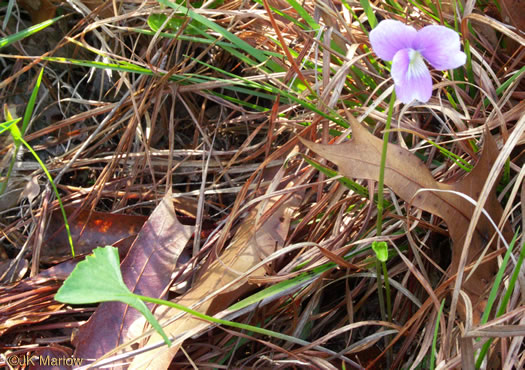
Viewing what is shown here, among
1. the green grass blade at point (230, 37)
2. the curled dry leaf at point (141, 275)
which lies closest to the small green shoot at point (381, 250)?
the curled dry leaf at point (141, 275)

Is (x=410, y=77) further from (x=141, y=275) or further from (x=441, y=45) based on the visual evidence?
(x=141, y=275)

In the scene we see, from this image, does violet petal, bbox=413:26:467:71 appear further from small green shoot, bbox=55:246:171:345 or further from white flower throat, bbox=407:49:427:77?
small green shoot, bbox=55:246:171:345

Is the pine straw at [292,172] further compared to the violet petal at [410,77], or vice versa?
the pine straw at [292,172]

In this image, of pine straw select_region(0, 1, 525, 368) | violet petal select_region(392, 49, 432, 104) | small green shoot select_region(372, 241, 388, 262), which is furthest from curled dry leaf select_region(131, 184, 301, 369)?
violet petal select_region(392, 49, 432, 104)

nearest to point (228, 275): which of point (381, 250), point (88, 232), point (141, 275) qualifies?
point (141, 275)

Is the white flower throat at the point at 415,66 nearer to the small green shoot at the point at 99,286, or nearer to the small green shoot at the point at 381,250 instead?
the small green shoot at the point at 381,250

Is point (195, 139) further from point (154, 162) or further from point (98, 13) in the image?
point (98, 13)
